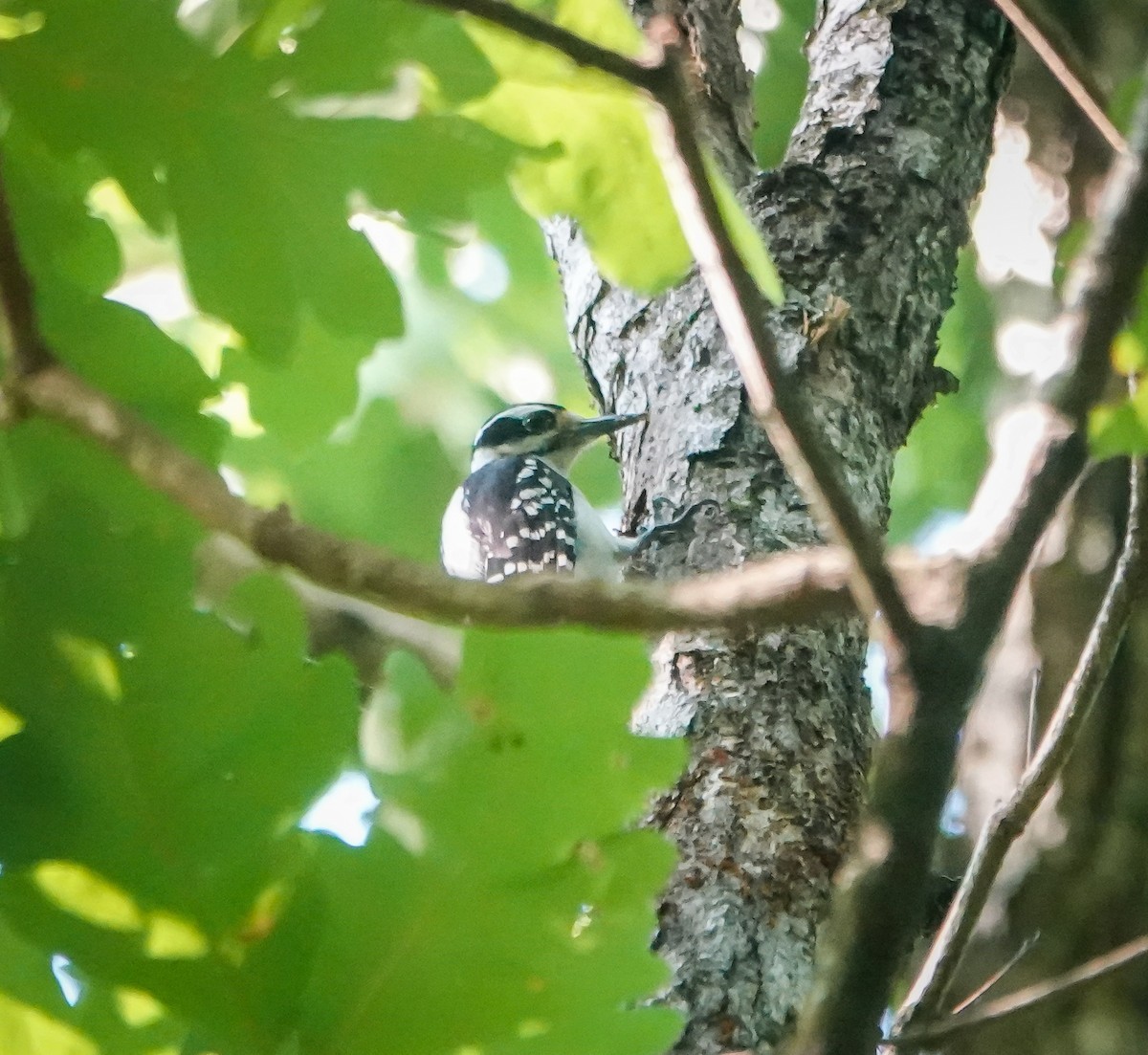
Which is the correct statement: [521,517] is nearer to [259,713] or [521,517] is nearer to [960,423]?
[960,423]

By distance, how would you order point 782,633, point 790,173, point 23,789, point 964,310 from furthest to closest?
1. point 964,310
2. point 790,173
3. point 782,633
4. point 23,789

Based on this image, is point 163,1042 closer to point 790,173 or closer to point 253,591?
point 253,591

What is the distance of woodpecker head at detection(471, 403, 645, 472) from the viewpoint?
Result: 5.42 m

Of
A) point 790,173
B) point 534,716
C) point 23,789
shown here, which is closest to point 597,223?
point 534,716

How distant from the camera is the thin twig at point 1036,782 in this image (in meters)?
1.30

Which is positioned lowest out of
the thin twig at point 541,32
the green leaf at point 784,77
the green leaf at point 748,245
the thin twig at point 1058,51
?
the thin twig at point 541,32

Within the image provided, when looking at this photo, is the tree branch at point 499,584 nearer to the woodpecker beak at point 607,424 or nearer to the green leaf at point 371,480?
the woodpecker beak at point 607,424

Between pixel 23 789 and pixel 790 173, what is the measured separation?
8.46ft

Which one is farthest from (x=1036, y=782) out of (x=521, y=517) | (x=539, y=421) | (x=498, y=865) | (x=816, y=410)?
(x=539, y=421)

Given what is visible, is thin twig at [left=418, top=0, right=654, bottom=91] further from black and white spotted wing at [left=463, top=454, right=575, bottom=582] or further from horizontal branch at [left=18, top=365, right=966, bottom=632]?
black and white spotted wing at [left=463, top=454, right=575, bottom=582]

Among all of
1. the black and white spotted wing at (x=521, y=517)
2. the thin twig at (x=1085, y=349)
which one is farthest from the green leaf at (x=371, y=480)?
the thin twig at (x=1085, y=349)

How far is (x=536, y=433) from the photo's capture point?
553cm

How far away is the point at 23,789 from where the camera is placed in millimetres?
867

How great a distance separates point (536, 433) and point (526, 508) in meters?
0.67
